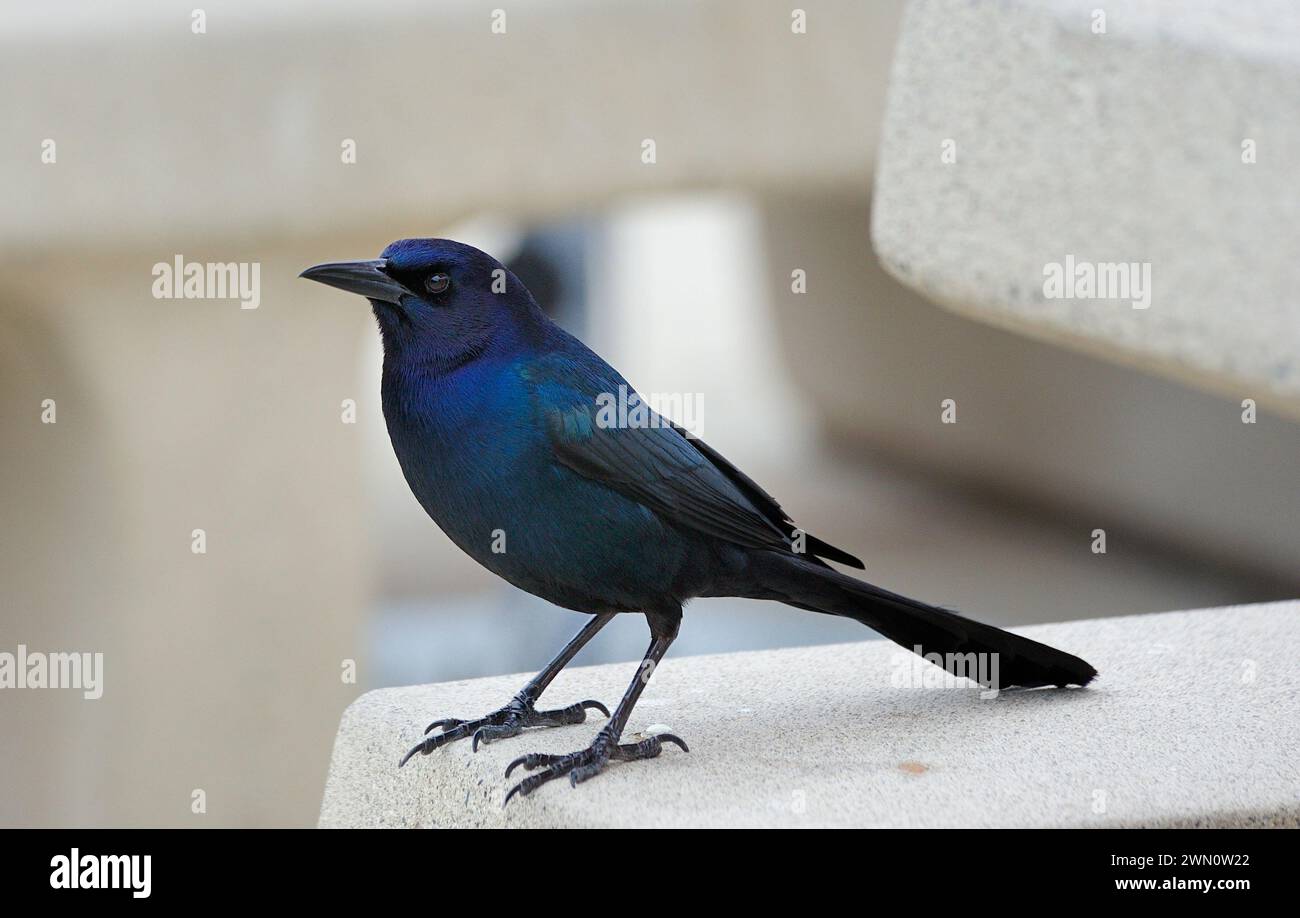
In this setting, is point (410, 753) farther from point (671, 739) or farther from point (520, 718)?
point (671, 739)

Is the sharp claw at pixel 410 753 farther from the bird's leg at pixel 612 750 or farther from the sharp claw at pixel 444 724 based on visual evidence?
the bird's leg at pixel 612 750

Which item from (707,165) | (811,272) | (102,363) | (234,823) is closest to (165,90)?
(102,363)

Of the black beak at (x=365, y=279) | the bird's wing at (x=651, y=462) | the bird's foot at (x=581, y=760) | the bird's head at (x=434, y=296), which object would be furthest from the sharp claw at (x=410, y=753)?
the black beak at (x=365, y=279)

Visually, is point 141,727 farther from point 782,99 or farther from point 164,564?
point 782,99

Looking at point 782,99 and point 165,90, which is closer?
point 165,90

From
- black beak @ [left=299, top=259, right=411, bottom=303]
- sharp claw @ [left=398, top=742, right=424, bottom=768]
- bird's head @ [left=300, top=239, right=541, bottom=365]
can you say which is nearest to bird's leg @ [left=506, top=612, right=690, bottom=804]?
sharp claw @ [left=398, top=742, right=424, bottom=768]

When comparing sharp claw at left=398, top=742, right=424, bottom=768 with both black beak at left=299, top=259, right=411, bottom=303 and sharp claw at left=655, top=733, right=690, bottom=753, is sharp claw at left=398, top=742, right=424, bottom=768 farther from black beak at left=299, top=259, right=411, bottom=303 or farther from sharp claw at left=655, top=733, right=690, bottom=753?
black beak at left=299, top=259, right=411, bottom=303

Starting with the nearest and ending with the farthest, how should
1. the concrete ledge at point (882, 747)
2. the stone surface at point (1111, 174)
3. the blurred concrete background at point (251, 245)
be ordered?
1. the stone surface at point (1111, 174)
2. the concrete ledge at point (882, 747)
3. the blurred concrete background at point (251, 245)
